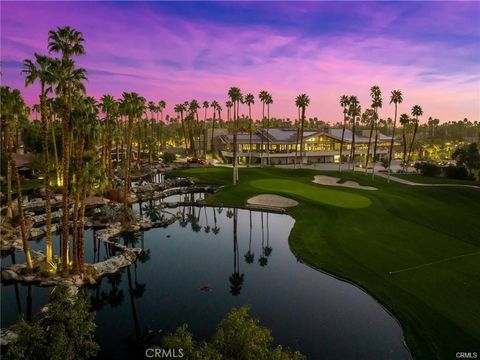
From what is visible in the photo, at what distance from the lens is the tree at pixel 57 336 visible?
51.5 feet

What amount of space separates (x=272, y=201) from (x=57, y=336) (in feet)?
151

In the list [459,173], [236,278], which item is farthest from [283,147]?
[236,278]

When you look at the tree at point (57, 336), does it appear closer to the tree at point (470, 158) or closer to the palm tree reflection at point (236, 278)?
the palm tree reflection at point (236, 278)

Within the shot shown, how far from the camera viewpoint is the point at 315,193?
62656 millimetres

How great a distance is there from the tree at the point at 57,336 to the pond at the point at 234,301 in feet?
15.9

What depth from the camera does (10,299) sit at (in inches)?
1073

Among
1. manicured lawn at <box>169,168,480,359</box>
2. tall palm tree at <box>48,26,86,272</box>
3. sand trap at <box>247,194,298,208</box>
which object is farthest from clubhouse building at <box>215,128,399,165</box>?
tall palm tree at <box>48,26,86,272</box>

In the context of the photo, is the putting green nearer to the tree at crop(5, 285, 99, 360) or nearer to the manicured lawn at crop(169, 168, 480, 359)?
the manicured lawn at crop(169, 168, 480, 359)

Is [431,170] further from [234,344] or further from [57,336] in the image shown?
[57,336]

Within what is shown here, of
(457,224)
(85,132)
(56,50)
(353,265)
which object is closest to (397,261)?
(353,265)

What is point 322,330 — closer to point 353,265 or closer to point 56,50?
point 353,265

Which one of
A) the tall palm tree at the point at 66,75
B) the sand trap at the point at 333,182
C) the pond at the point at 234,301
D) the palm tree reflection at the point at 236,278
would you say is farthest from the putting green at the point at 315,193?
the tall palm tree at the point at 66,75

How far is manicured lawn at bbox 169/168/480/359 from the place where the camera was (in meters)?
23.4

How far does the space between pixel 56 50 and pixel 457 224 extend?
161ft
